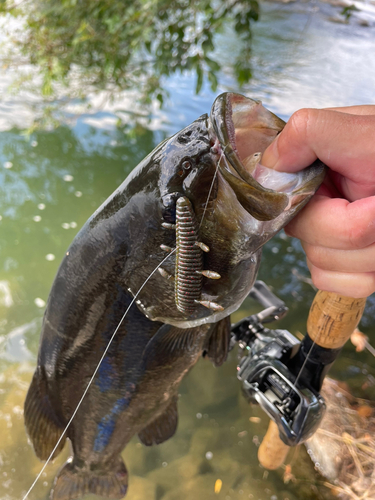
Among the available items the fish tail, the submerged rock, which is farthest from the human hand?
the submerged rock

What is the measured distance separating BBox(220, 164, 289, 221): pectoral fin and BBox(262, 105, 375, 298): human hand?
0.10 metres

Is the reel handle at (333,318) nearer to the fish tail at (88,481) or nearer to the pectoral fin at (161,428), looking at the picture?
the pectoral fin at (161,428)

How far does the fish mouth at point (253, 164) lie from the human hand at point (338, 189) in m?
0.04

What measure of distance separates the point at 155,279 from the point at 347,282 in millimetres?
604

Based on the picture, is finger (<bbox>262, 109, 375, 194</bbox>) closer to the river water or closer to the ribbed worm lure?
the ribbed worm lure

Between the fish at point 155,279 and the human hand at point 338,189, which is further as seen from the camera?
the fish at point 155,279

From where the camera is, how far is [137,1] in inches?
122

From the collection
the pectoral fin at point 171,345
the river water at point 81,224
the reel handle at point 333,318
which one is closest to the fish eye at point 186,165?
the pectoral fin at point 171,345

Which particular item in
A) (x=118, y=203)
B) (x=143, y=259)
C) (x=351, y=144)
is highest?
(x=351, y=144)

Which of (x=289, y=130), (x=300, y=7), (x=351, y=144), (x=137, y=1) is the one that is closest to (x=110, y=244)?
(x=289, y=130)

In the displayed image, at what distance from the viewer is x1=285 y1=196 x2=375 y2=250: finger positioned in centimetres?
92

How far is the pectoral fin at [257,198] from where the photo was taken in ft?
3.01

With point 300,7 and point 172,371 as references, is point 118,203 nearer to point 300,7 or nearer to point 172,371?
point 172,371

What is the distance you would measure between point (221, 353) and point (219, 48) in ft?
30.4
